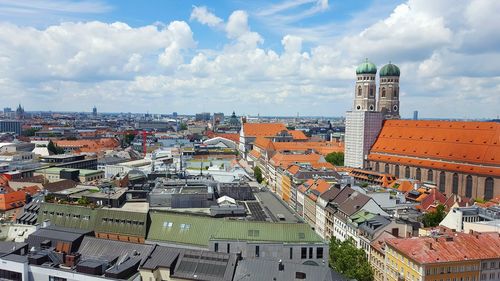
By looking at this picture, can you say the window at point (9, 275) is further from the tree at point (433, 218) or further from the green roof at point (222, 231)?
the tree at point (433, 218)

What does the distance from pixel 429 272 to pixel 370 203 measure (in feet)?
86.5

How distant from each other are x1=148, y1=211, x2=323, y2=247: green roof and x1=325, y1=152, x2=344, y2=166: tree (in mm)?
124165

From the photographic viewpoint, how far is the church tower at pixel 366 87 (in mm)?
163500

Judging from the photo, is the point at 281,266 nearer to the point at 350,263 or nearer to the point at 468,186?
the point at 350,263

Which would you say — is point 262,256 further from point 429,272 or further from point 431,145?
point 431,145

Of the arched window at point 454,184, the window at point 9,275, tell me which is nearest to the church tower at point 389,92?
the arched window at point 454,184

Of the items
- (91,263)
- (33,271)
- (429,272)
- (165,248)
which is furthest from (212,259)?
(429,272)

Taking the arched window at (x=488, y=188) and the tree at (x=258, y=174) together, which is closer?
the arched window at (x=488, y=188)

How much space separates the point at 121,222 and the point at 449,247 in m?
45.7

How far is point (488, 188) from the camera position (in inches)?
4788

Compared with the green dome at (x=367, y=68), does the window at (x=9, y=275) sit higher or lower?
lower

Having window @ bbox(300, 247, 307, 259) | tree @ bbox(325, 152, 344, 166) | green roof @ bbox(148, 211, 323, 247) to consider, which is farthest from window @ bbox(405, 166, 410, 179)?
window @ bbox(300, 247, 307, 259)

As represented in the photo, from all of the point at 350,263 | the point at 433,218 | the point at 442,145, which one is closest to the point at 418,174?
the point at 442,145

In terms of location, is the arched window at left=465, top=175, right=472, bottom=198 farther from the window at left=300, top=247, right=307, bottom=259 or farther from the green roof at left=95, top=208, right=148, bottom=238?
the green roof at left=95, top=208, right=148, bottom=238
